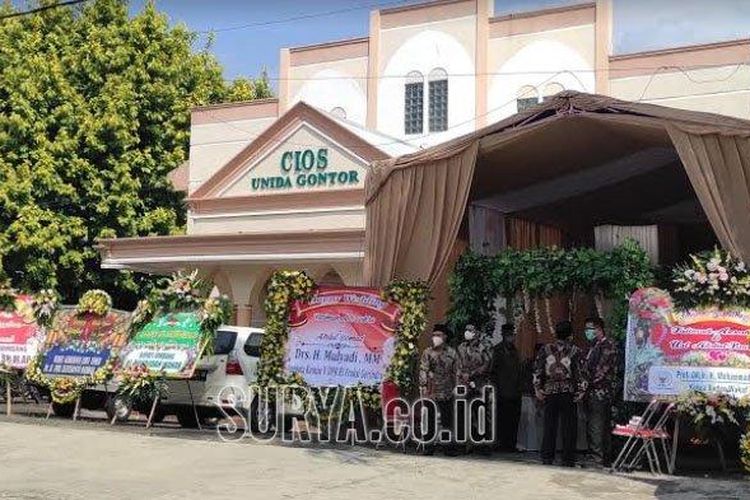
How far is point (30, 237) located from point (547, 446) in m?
17.0

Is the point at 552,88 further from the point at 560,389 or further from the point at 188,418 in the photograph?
the point at 560,389

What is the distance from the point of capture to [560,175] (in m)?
14.6

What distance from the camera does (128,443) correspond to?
1273cm

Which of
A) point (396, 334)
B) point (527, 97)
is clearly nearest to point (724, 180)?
point (396, 334)

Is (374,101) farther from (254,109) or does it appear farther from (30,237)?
(30,237)

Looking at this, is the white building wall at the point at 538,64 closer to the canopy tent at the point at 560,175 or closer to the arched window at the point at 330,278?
the arched window at the point at 330,278

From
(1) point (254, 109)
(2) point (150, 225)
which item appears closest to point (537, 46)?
(1) point (254, 109)

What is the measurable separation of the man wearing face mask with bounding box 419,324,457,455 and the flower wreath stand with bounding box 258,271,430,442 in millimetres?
253

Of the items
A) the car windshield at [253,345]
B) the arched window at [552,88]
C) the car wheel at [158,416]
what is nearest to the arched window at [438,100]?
the arched window at [552,88]

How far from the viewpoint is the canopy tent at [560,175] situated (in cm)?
1077

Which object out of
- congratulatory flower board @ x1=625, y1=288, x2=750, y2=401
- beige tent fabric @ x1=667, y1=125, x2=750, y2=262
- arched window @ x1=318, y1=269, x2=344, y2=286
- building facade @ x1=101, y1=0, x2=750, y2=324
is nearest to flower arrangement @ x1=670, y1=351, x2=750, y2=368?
congratulatory flower board @ x1=625, y1=288, x2=750, y2=401

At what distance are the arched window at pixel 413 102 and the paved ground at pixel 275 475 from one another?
15.9m

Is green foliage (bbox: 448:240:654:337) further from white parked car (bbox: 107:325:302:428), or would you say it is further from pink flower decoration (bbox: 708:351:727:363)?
Result: white parked car (bbox: 107:325:302:428)

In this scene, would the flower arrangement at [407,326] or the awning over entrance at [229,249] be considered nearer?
the flower arrangement at [407,326]
